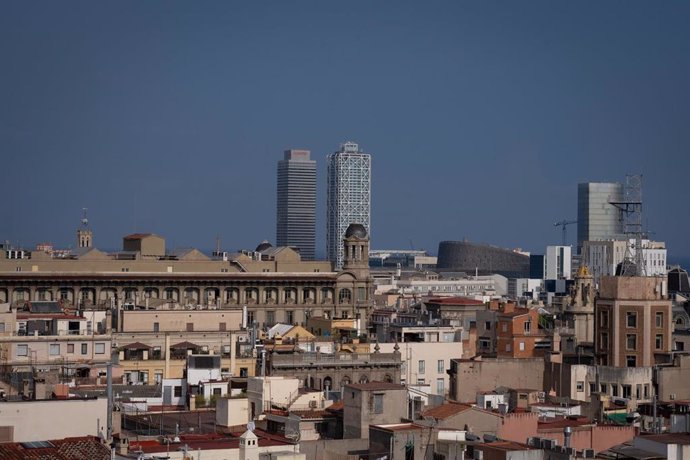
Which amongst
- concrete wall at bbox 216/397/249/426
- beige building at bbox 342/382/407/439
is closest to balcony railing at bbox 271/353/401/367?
concrete wall at bbox 216/397/249/426

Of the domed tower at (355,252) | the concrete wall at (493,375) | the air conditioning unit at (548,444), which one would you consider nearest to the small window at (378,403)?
the air conditioning unit at (548,444)

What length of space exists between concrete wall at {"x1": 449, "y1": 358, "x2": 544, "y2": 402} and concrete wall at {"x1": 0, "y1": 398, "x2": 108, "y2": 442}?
30.1 meters

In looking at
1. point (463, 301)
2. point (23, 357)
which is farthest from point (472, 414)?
point (463, 301)

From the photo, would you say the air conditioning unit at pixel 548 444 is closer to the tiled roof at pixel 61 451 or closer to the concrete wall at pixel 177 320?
the tiled roof at pixel 61 451

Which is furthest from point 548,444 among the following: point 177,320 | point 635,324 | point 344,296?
point 344,296

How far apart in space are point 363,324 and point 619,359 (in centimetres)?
4293

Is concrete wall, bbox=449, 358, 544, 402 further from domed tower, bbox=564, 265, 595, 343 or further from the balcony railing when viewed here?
domed tower, bbox=564, 265, 595, 343

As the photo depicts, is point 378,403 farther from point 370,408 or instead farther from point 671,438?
point 671,438

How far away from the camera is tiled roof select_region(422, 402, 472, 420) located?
61.7 m

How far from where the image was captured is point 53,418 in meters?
54.9

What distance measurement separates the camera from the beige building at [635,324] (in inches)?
3425

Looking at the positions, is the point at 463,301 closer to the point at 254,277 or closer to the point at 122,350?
the point at 254,277

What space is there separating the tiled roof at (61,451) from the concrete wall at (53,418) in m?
2.29

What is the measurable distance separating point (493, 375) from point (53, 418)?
113 ft
